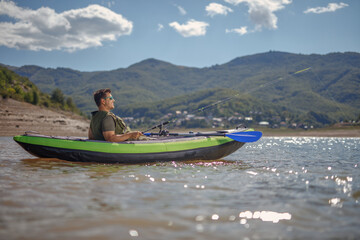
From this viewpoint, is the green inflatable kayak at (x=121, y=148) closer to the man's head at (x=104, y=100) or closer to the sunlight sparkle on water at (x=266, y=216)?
the man's head at (x=104, y=100)

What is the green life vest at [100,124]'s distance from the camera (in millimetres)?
9482

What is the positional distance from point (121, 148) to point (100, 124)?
1.10 metres

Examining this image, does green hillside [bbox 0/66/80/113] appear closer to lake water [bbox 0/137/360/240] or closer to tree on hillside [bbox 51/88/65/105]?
tree on hillside [bbox 51/88/65/105]

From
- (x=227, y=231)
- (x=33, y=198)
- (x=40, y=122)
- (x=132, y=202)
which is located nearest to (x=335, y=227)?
(x=227, y=231)

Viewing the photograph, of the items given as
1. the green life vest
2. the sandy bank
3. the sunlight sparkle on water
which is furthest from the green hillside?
the sunlight sparkle on water

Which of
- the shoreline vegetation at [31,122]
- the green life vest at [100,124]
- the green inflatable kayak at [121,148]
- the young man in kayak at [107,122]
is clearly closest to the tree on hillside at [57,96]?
the shoreline vegetation at [31,122]

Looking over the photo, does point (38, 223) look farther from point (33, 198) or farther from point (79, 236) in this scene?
point (33, 198)

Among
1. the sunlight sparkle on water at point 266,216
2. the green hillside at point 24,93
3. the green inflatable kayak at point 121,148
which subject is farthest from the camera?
the green hillside at point 24,93

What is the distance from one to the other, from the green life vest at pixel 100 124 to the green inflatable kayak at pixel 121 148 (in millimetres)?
373

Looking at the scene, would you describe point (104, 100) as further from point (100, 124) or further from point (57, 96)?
point (57, 96)

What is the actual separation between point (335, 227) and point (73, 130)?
197ft

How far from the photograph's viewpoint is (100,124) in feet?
32.0

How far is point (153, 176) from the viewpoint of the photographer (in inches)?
295

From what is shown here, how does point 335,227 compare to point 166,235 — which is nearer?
Answer: point 166,235
